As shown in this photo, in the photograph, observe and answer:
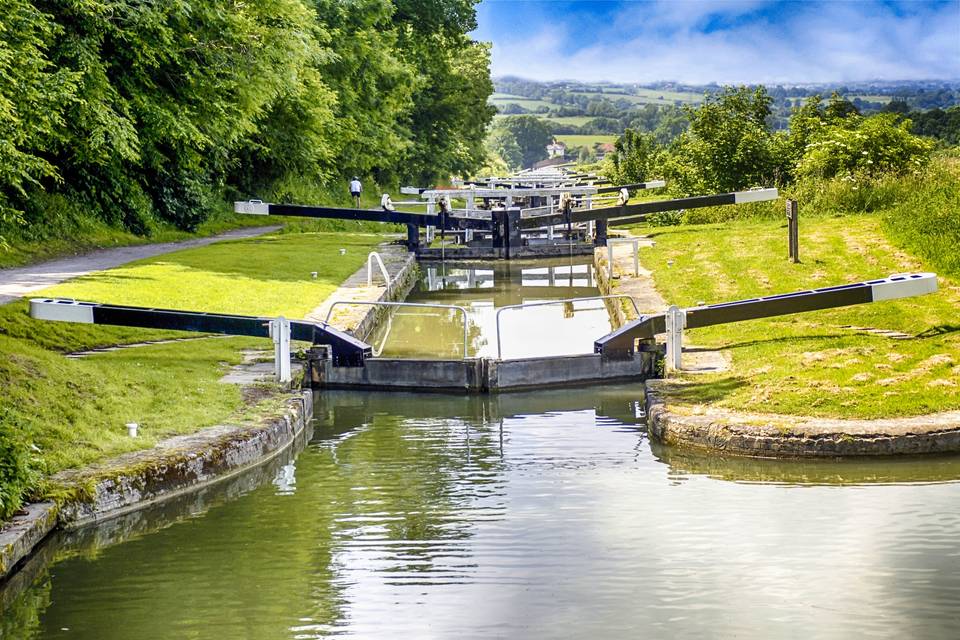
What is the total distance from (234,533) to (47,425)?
213 cm

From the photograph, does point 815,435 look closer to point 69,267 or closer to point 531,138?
point 69,267

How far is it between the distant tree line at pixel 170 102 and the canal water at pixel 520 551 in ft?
27.2

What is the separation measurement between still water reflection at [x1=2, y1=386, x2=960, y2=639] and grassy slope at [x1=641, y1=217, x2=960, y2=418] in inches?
47.1

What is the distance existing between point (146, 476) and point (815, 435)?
532 centimetres

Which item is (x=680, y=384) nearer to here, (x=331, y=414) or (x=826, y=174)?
(x=331, y=414)

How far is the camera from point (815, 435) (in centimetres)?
1036

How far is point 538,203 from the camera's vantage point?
47.6 m

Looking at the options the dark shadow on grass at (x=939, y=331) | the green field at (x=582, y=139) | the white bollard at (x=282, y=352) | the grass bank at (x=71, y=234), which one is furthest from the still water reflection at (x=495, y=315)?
the green field at (x=582, y=139)

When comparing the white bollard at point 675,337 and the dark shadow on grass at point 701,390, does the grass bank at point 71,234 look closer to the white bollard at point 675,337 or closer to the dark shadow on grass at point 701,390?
the white bollard at point 675,337

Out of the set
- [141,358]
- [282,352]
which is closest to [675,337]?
[282,352]

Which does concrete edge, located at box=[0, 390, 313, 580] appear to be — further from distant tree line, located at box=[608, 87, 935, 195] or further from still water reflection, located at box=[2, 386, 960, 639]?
distant tree line, located at box=[608, 87, 935, 195]

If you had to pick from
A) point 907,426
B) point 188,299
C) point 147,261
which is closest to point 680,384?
point 907,426

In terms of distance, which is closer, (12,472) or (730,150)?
(12,472)

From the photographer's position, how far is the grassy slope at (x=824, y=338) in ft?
37.2
